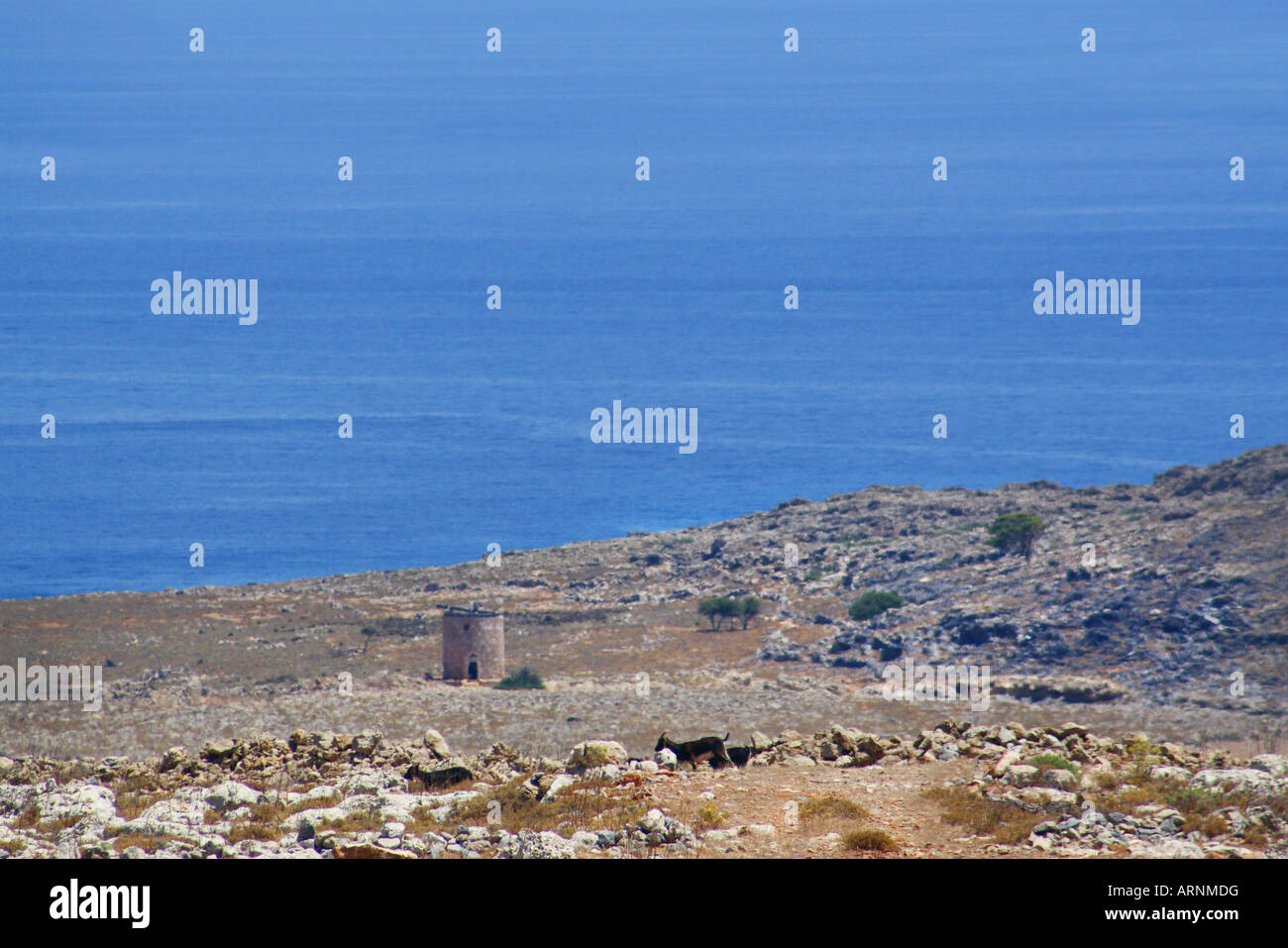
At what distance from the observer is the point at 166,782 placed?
21.4 m

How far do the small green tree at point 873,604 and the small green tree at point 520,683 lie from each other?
14.6m

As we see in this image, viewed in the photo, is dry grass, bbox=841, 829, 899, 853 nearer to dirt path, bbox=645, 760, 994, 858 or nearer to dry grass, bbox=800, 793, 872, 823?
dirt path, bbox=645, 760, 994, 858

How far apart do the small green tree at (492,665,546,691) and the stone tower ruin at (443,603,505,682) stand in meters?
0.65

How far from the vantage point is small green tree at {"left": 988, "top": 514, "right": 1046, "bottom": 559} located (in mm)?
64312

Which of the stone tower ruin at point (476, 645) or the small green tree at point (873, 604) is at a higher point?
the small green tree at point (873, 604)

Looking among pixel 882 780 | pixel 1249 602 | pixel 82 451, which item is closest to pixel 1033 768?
pixel 882 780

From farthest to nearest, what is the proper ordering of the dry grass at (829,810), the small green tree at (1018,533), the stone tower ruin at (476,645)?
the small green tree at (1018,533)
the stone tower ruin at (476,645)
the dry grass at (829,810)

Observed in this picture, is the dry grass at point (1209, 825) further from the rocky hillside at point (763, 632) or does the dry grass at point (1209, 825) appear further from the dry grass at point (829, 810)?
the rocky hillside at point (763, 632)

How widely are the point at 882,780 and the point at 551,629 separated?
139 feet

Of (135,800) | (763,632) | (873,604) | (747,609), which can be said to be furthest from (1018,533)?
(135,800)

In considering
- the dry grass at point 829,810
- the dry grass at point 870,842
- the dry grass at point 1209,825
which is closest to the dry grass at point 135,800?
the dry grass at point 829,810

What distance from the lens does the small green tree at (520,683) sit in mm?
49250

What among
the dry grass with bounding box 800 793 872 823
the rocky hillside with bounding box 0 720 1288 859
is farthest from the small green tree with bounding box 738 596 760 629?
the dry grass with bounding box 800 793 872 823
